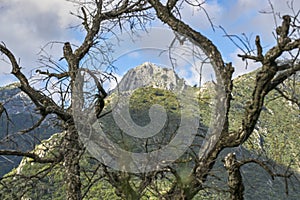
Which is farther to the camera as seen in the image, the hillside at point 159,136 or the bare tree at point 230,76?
the hillside at point 159,136

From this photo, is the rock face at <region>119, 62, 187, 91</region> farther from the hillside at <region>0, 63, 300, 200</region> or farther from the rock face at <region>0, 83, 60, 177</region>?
the rock face at <region>0, 83, 60, 177</region>

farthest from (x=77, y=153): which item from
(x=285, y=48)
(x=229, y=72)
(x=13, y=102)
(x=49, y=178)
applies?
(x=285, y=48)

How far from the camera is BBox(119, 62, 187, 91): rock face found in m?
4.23

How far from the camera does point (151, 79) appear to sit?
4.87 meters

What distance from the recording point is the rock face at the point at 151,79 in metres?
4.23

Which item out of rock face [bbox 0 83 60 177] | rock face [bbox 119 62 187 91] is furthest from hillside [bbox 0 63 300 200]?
rock face [bbox 0 83 60 177]

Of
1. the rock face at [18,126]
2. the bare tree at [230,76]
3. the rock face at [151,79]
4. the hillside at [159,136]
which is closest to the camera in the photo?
the bare tree at [230,76]

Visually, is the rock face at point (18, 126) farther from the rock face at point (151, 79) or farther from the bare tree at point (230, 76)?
the bare tree at point (230, 76)

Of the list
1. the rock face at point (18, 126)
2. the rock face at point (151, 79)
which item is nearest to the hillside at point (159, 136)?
the rock face at point (151, 79)

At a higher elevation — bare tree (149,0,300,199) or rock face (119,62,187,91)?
rock face (119,62,187,91)

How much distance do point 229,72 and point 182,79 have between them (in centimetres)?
58

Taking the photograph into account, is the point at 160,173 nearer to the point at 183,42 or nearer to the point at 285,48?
the point at 183,42

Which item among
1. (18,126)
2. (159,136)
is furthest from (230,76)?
(18,126)

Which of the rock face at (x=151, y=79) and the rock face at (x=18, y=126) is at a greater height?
the rock face at (x=151, y=79)
